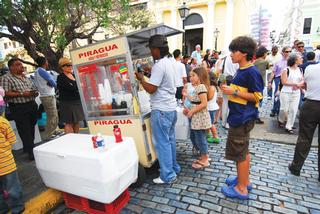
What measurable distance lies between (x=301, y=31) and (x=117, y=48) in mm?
33523

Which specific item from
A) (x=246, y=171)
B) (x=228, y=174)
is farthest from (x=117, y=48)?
(x=228, y=174)

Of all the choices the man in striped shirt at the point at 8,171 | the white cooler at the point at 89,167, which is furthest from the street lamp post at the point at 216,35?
the man in striped shirt at the point at 8,171

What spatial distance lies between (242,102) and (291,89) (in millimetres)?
2918

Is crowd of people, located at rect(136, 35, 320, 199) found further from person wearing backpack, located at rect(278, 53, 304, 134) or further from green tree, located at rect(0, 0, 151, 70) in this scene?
green tree, located at rect(0, 0, 151, 70)

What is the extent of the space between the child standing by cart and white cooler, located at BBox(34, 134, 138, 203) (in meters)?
1.21

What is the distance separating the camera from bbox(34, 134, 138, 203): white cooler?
206 cm

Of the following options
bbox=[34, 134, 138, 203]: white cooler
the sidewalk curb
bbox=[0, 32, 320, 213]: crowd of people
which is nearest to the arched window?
bbox=[0, 32, 320, 213]: crowd of people

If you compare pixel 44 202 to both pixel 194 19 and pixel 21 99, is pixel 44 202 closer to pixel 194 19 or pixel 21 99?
pixel 21 99

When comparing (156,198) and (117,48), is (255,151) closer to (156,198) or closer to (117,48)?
(156,198)

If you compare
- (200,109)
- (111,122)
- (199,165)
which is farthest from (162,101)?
(199,165)

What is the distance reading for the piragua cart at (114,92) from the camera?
2.71 metres

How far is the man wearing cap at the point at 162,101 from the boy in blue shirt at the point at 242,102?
2.40 feet

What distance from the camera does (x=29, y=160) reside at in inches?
151

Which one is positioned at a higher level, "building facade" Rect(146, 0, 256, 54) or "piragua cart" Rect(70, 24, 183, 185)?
"building facade" Rect(146, 0, 256, 54)
